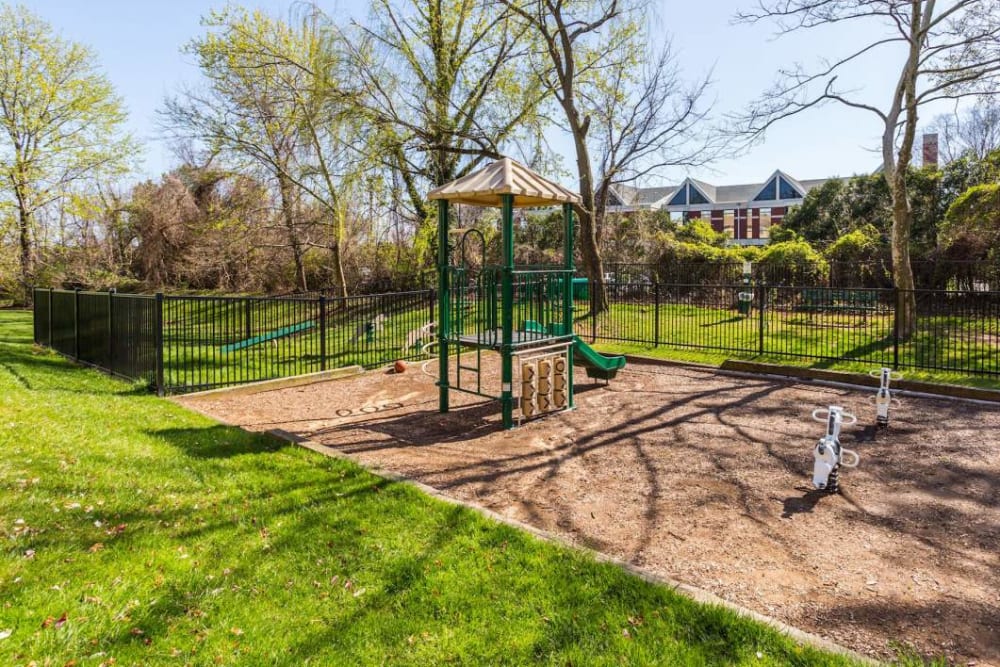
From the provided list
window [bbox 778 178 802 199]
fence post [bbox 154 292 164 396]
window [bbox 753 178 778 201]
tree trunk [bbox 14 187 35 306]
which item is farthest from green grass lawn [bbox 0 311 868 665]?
window [bbox 753 178 778 201]

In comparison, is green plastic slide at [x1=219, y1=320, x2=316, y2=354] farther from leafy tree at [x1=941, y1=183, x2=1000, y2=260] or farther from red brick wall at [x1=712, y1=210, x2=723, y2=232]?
red brick wall at [x1=712, y1=210, x2=723, y2=232]

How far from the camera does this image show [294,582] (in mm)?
3439

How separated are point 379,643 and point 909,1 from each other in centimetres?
1541

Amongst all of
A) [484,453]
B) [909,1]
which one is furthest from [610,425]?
[909,1]

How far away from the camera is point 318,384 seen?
32.6 ft

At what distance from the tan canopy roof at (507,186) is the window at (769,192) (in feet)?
179

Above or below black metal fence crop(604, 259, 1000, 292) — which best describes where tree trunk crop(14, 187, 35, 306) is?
above

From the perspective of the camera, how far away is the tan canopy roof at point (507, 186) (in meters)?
7.11

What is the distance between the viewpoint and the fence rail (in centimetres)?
945

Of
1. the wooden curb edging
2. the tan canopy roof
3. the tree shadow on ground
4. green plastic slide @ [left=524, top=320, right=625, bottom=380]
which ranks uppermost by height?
the tan canopy roof

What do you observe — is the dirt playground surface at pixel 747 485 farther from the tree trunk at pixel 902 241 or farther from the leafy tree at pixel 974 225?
the leafy tree at pixel 974 225

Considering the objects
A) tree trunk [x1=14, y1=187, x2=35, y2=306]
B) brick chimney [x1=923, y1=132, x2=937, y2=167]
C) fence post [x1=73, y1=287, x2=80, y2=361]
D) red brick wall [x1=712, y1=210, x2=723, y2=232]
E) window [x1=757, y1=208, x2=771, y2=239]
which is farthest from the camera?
red brick wall [x1=712, y1=210, x2=723, y2=232]

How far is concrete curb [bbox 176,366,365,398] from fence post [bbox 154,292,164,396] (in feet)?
1.01

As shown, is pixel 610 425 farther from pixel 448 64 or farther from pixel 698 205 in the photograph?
pixel 698 205
